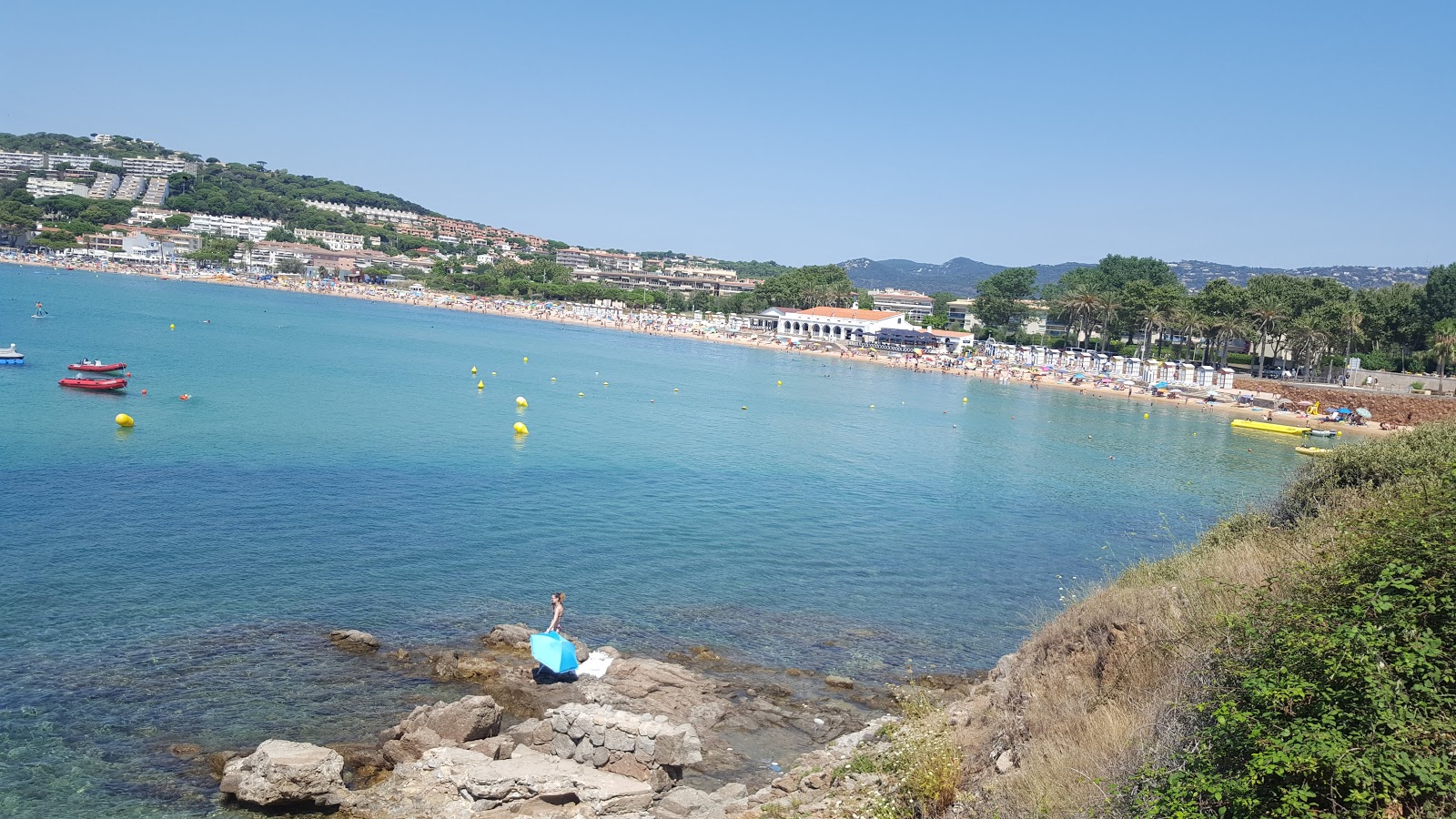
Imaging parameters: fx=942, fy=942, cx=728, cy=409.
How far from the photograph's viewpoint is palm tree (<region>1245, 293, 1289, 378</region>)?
244 feet

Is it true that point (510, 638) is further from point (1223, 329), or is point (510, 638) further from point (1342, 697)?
point (1223, 329)

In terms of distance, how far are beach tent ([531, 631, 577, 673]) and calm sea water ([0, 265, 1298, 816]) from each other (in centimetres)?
161

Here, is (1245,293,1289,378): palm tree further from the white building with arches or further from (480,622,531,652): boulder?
(480,622,531,652): boulder

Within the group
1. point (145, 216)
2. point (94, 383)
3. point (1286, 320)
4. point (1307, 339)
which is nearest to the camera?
point (94, 383)

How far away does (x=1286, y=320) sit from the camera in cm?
7494

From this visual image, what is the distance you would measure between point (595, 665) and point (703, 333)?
114m

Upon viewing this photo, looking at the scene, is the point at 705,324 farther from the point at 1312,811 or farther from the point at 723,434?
the point at 1312,811

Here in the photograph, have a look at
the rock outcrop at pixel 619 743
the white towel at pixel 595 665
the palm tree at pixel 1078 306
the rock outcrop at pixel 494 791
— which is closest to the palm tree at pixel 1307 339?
the palm tree at pixel 1078 306

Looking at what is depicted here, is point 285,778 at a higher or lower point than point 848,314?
lower

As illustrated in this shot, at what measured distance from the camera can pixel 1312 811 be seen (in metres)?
5.37

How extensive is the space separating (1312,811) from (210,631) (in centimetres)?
1558

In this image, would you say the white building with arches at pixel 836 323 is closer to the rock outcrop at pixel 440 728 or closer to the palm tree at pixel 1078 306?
the palm tree at pixel 1078 306

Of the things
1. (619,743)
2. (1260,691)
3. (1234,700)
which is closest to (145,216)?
Result: (619,743)

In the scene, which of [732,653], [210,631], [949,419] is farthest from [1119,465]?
[210,631]
